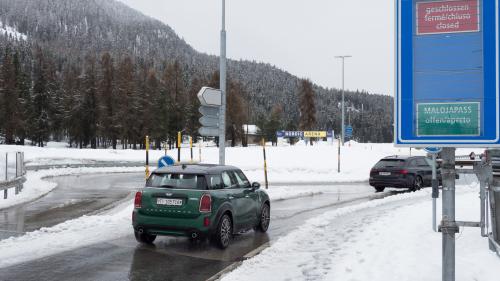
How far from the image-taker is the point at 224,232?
31.3ft

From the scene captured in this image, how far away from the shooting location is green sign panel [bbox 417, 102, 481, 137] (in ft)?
13.4

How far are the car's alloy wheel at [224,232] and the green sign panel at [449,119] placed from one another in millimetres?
5720

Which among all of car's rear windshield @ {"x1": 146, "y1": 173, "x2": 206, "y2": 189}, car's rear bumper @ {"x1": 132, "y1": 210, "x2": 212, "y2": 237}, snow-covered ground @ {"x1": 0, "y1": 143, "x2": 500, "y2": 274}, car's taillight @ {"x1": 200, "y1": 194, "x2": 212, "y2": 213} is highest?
car's rear windshield @ {"x1": 146, "y1": 173, "x2": 206, "y2": 189}

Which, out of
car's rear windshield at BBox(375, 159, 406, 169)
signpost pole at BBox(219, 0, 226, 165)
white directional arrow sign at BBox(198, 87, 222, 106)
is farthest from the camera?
car's rear windshield at BBox(375, 159, 406, 169)

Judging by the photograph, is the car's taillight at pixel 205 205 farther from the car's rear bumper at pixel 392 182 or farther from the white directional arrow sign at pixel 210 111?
the car's rear bumper at pixel 392 182

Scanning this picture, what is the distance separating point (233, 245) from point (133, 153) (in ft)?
158

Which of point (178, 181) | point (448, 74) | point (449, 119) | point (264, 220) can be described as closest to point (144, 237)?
point (178, 181)

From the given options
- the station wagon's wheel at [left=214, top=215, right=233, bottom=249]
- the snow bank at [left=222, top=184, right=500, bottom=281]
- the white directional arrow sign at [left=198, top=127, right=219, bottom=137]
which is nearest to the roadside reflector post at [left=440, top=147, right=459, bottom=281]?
the snow bank at [left=222, top=184, right=500, bottom=281]

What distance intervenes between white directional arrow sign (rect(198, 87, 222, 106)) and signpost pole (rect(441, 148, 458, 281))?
38.0 feet

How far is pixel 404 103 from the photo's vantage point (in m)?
4.25

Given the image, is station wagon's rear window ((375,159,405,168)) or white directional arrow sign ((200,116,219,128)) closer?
white directional arrow sign ((200,116,219,128))

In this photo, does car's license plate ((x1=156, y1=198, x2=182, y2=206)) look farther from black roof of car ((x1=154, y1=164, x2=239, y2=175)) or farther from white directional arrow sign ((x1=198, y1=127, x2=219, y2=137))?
white directional arrow sign ((x1=198, y1=127, x2=219, y2=137))

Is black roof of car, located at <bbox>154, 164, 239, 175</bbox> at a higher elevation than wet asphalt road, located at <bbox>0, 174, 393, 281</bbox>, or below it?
higher

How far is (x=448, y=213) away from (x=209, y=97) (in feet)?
39.8
